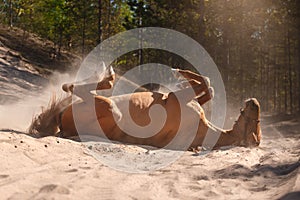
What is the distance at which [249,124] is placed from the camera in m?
4.95

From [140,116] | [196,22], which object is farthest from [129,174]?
[196,22]

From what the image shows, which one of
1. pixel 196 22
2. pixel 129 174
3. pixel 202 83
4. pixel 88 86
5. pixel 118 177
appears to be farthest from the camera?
pixel 196 22

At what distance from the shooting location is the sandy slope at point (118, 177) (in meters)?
2.28

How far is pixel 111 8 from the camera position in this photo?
2686 cm

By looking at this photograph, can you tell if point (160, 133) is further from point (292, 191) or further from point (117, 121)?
point (292, 191)

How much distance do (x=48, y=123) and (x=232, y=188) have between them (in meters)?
2.90

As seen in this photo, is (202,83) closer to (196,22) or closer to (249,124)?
(249,124)

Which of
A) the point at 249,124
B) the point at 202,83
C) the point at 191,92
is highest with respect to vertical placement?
the point at 202,83

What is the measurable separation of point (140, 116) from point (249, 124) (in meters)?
1.69

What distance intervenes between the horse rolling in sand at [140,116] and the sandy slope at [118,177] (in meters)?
0.74

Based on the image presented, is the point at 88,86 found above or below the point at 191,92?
above

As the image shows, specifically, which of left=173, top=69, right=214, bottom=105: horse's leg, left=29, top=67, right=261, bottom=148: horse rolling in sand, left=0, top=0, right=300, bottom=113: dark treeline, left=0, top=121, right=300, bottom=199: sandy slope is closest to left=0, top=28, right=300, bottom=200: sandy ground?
left=0, top=121, right=300, bottom=199: sandy slope

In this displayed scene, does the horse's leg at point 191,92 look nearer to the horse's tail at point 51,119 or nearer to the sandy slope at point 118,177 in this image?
the sandy slope at point 118,177

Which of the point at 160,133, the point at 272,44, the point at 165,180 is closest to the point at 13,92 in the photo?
the point at 160,133
